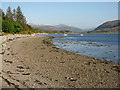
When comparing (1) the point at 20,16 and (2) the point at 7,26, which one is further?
(1) the point at 20,16

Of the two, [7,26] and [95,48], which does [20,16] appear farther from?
[95,48]

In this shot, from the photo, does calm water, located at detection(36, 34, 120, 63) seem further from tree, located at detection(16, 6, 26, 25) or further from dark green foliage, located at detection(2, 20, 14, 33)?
tree, located at detection(16, 6, 26, 25)

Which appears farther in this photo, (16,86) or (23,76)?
(23,76)

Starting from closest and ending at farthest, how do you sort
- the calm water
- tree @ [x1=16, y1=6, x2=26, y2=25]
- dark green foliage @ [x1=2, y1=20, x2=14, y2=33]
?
the calm water
dark green foliage @ [x1=2, y1=20, x2=14, y2=33]
tree @ [x1=16, y1=6, x2=26, y2=25]

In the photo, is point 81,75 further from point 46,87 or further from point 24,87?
point 24,87

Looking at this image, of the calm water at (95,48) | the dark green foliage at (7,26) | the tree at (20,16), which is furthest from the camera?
the tree at (20,16)

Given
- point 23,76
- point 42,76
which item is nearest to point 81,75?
point 42,76

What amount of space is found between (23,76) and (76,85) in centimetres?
380

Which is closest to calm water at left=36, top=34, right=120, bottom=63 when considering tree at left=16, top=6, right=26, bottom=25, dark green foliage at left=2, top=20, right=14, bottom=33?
dark green foliage at left=2, top=20, right=14, bottom=33

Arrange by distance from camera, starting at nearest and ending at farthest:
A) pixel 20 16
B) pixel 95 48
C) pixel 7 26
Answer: pixel 95 48
pixel 7 26
pixel 20 16

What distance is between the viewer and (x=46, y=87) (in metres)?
8.06

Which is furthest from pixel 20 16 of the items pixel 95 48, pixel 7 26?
pixel 95 48

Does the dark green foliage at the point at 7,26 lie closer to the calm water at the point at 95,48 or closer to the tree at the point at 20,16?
the tree at the point at 20,16

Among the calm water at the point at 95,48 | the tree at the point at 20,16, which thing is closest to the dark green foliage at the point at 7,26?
the tree at the point at 20,16
